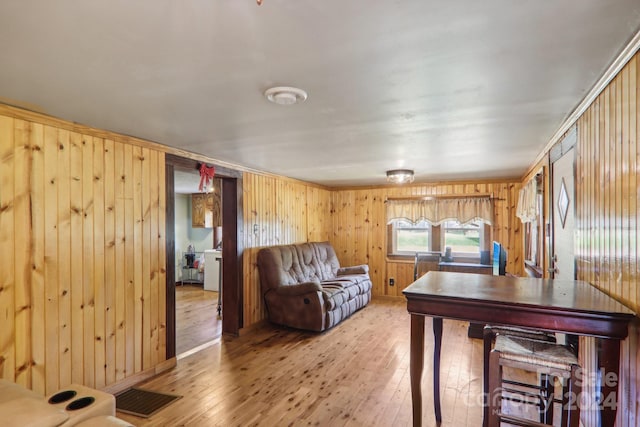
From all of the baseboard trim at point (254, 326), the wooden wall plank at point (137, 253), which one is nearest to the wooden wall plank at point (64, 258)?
the wooden wall plank at point (137, 253)

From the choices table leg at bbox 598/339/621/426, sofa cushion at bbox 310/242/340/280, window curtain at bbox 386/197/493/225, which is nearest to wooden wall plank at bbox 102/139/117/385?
sofa cushion at bbox 310/242/340/280

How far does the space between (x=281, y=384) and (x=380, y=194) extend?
4.26 m

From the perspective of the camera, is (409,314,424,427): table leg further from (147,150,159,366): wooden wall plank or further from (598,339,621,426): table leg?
(147,150,159,366): wooden wall plank

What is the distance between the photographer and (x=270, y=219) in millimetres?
4965

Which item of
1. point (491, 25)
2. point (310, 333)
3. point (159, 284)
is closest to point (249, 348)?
point (310, 333)

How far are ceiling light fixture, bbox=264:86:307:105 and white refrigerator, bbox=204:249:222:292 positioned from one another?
18.5ft

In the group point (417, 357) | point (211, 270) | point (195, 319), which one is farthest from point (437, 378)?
point (211, 270)

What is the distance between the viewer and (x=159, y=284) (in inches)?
127

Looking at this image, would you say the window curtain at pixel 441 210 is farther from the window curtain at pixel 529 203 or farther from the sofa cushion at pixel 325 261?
the sofa cushion at pixel 325 261

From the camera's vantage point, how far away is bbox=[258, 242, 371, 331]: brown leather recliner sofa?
4312mm

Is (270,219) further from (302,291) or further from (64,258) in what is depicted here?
(64,258)

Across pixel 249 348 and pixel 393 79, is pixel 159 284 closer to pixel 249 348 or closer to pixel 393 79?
pixel 249 348

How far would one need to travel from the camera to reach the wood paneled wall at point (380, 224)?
5.54 metres

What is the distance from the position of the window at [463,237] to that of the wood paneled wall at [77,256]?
4.79 metres
